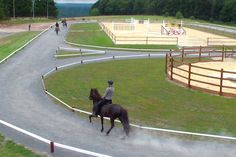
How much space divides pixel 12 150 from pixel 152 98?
26.8 feet

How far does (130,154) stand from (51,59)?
75.3ft

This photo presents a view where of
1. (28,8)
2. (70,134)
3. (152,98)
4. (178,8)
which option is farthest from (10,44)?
(178,8)

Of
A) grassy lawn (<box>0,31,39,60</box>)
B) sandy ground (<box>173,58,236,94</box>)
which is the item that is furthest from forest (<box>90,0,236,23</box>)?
sandy ground (<box>173,58,236,94</box>)

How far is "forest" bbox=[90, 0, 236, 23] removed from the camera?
14112cm

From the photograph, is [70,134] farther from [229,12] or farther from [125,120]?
[229,12]

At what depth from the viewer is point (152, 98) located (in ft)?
62.4

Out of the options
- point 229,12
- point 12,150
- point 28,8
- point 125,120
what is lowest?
point 12,150

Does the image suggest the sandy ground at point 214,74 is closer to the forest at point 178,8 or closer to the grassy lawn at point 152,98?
the grassy lawn at point 152,98

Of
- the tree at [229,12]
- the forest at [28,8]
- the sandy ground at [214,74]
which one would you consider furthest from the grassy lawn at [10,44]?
the tree at [229,12]

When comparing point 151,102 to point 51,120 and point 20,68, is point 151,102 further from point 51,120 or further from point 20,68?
point 20,68

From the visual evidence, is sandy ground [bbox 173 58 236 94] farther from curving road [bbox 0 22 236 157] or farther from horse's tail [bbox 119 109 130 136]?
horse's tail [bbox 119 109 130 136]

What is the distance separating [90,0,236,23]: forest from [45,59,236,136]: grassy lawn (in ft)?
345

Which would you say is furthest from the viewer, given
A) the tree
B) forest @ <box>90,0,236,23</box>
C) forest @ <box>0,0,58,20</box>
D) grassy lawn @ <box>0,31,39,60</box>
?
forest @ <box>90,0,236,23</box>

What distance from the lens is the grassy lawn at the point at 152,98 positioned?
1510 cm
